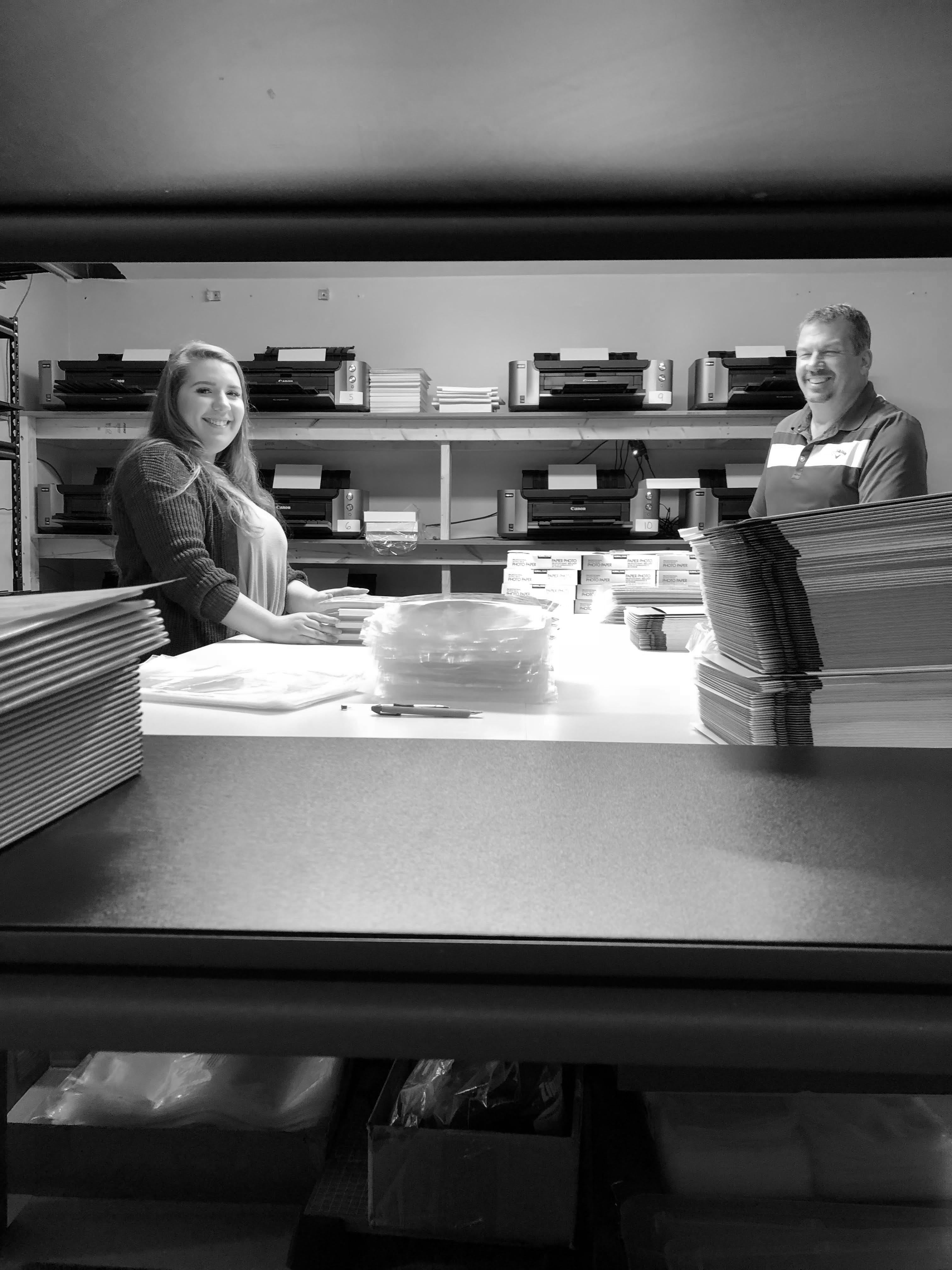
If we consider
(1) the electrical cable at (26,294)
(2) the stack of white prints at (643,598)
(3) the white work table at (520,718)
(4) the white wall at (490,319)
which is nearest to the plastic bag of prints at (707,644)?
(3) the white work table at (520,718)

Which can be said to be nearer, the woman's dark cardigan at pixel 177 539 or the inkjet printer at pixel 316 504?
the woman's dark cardigan at pixel 177 539

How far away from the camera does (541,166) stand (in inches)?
18.2

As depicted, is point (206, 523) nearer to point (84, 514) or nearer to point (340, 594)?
point (340, 594)

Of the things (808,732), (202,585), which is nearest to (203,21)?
(808,732)

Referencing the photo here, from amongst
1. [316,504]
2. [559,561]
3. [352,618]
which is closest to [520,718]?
[352,618]

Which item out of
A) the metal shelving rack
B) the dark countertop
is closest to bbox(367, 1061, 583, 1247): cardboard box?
the dark countertop

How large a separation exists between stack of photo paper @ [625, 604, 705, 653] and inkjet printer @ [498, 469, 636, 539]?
7.35ft

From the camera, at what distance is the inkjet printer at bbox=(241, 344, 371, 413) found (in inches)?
141

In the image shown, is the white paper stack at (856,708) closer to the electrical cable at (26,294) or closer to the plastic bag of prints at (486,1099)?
the plastic bag of prints at (486,1099)

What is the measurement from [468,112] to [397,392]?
3.38 metres

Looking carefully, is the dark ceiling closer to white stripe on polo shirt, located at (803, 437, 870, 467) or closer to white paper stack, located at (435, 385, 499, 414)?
white stripe on polo shirt, located at (803, 437, 870, 467)

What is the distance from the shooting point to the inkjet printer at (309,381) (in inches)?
141

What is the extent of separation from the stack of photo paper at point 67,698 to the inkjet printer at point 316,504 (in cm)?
323

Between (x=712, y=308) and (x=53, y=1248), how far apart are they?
4.24 m
